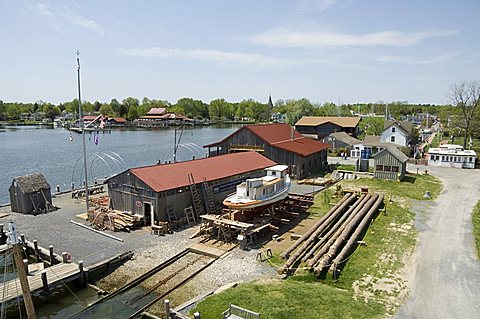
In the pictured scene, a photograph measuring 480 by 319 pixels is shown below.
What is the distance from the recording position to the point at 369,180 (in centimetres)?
3956

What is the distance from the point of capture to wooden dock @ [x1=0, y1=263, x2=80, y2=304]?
52.4ft

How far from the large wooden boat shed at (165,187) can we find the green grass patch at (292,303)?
410 inches

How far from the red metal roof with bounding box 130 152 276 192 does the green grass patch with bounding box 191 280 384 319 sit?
11.0 metres

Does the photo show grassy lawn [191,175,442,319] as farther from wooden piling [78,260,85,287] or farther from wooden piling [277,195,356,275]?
wooden piling [78,260,85,287]

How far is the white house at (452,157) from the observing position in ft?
159

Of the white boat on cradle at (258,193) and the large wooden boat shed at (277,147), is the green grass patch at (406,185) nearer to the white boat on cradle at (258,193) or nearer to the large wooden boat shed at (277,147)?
the large wooden boat shed at (277,147)

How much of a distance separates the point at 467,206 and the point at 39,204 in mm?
34914

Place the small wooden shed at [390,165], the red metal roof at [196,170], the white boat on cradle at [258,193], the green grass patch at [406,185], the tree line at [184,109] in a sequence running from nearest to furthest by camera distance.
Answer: the white boat on cradle at [258,193] → the red metal roof at [196,170] → the green grass patch at [406,185] → the small wooden shed at [390,165] → the tree line at [184,109]

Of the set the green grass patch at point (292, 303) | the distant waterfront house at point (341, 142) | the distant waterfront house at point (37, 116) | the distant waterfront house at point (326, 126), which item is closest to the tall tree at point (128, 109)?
the distant waterfront house at point (37, 116)

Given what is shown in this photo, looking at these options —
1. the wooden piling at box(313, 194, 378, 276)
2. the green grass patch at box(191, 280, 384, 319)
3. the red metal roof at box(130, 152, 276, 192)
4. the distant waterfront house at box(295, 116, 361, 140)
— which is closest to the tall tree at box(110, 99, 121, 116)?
the distant waterfront house at box(295, 116, 361, 140)

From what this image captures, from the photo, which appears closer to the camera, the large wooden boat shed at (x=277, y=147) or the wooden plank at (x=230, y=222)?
the wooden plank at (x=230, y=222)

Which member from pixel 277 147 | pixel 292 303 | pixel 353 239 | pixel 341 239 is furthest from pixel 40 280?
pixel 277 147

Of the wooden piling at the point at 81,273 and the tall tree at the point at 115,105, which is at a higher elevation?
the tall tree at the point at 115,105

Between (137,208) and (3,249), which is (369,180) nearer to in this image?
(137,208)
